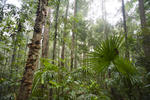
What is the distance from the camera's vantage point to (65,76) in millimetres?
2955

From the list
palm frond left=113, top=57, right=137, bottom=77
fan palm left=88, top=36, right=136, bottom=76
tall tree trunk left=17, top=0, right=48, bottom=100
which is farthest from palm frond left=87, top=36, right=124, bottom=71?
tall tree trunk left=17, top=0, right=48, bottom=100

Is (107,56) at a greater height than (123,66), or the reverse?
(107,56)

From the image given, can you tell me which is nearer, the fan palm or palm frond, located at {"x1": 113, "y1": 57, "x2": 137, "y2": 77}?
the fan palm

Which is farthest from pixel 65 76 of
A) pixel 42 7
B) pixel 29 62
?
pixel 42 7

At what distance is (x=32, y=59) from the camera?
2.20 metres

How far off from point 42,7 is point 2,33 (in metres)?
1.73

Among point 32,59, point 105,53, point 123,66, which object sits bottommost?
point 123,66

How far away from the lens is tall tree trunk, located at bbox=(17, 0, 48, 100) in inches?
79.8

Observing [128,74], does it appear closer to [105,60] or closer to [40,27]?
[105,60]

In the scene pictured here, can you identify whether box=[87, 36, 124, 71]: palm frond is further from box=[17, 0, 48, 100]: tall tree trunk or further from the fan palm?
box=[17, 0, 48, 100]: tall tree trunk

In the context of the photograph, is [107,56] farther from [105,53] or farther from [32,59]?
[32,59]

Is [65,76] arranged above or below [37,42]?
below

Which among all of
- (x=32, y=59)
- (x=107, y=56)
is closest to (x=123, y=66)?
(x=107, y=56)

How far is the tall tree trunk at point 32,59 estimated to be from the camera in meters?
2.03
